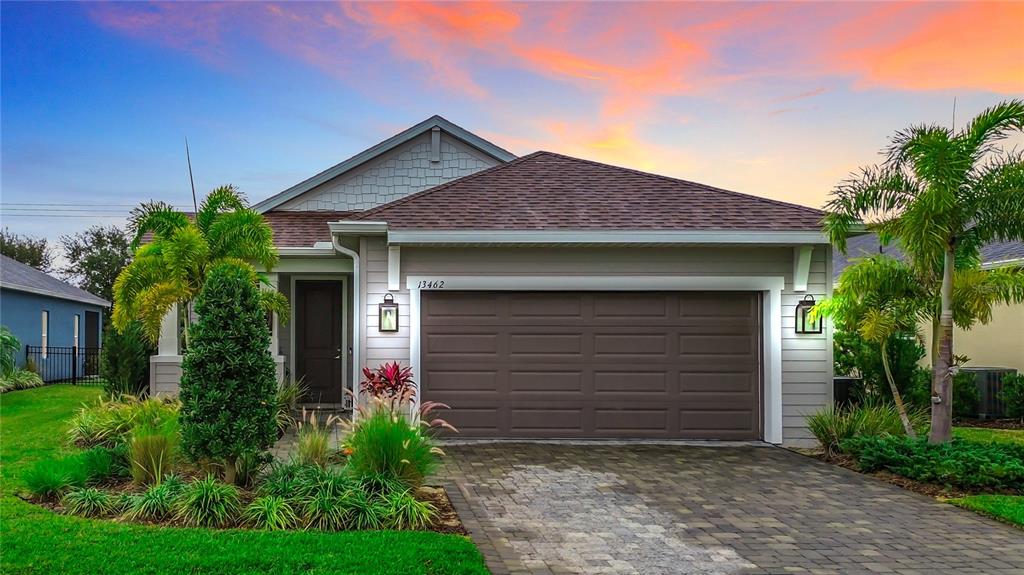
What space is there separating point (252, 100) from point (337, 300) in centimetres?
535

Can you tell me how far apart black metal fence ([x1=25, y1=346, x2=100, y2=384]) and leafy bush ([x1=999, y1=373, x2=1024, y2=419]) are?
22080mm

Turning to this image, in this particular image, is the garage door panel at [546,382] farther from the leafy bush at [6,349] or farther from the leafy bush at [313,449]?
the leafy bush at [6,349]

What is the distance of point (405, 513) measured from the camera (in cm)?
610

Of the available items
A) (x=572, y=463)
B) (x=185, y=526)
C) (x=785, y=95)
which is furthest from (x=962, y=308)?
(x=185, y=526)

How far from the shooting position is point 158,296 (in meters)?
11.0

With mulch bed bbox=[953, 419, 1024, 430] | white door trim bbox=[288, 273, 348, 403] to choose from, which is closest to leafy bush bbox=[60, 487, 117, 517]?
white door trim bbox=[288, 273, 348, 403]

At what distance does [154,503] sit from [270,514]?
41.3 inches

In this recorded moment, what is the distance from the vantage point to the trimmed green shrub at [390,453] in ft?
22.0

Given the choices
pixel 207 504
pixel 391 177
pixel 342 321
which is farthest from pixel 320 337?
pixel 207 504

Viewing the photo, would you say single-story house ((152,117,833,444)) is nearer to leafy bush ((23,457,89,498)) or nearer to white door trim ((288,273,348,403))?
white door trim ((288,273,348,403))

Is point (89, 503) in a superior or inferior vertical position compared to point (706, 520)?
superior

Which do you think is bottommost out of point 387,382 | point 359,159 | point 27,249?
point 387,382

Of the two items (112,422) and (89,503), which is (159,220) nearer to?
(112,422)

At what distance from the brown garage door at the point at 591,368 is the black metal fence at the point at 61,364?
14939mm
